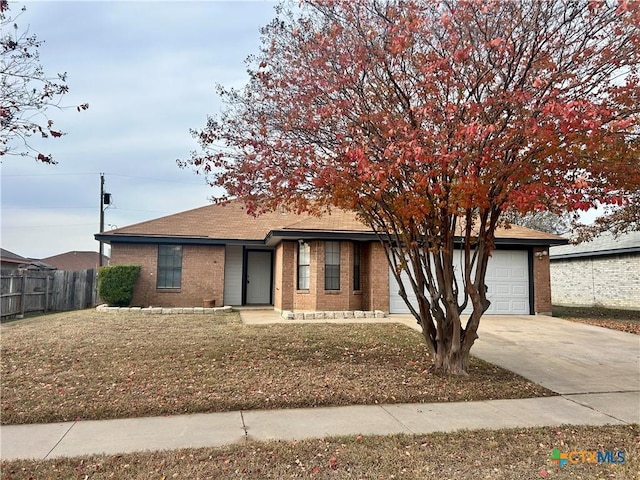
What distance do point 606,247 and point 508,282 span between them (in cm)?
859

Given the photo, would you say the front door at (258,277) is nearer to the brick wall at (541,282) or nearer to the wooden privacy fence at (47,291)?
the wooden privacy fence at (47,291)

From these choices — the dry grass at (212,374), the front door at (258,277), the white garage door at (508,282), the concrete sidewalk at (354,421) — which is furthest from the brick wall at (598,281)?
the front door at (258,277)

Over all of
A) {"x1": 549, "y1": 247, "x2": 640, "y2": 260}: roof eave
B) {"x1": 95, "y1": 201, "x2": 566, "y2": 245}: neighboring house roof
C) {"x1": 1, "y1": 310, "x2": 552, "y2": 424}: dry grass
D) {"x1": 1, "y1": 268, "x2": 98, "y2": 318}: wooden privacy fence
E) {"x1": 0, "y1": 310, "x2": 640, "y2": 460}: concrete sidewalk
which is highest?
{"x1": 95, "y1": 201, "x2": 566, "y2": 245}: neighboring house roof

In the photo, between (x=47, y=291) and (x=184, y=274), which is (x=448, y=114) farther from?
(x=47, y=291)

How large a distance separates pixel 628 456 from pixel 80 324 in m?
11.1

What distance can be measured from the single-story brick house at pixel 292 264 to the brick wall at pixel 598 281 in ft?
21.9

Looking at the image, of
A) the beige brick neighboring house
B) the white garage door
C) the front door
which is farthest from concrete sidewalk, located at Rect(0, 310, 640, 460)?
A: the beige brick neighboring house

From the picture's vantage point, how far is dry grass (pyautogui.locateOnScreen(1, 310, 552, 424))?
16.9 feet

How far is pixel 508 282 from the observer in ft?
48.8

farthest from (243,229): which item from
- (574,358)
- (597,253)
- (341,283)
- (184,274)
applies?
(597,253)

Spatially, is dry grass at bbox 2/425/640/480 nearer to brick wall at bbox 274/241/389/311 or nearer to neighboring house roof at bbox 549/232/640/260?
brick wall at bbox 274/241/389/311

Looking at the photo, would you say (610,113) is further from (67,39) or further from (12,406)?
(12,406)

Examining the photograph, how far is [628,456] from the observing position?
384 centimetres

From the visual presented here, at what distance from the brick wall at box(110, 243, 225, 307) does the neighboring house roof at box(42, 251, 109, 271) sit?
35665 mm
